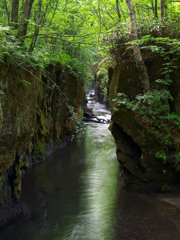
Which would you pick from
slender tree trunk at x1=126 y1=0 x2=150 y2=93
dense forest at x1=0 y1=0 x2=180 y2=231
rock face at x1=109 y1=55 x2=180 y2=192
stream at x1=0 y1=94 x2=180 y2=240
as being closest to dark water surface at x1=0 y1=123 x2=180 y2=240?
stream at x1=0 y1=94 x2=180 y2=240

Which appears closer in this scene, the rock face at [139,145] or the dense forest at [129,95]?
the dense forest at [129,95]

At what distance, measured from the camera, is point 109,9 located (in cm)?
1580

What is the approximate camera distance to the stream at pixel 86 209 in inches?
230

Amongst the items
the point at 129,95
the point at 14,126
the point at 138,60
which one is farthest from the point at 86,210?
the point at 138,60

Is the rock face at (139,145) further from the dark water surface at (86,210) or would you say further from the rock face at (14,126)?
the rock face at (14,126)

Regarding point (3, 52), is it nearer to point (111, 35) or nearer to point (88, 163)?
point (111, 35)

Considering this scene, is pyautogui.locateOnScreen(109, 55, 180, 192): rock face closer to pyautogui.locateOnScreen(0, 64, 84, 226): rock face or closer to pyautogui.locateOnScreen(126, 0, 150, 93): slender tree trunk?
pyautogui.locateOnScreen(126, 0, 150, 93): slender tree trunk

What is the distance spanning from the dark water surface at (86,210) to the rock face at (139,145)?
0.65 metres

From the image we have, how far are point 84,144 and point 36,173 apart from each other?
6631 millimetres

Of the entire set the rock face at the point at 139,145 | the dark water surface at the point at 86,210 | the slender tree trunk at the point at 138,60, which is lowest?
the dark water surface at the point at 86,210

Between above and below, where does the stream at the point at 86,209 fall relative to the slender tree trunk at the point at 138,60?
below

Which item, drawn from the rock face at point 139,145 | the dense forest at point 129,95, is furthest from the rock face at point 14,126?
the rock face at point 139,145

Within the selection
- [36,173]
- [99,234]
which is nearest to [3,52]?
[99,234]

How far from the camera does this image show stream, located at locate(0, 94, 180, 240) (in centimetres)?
585
